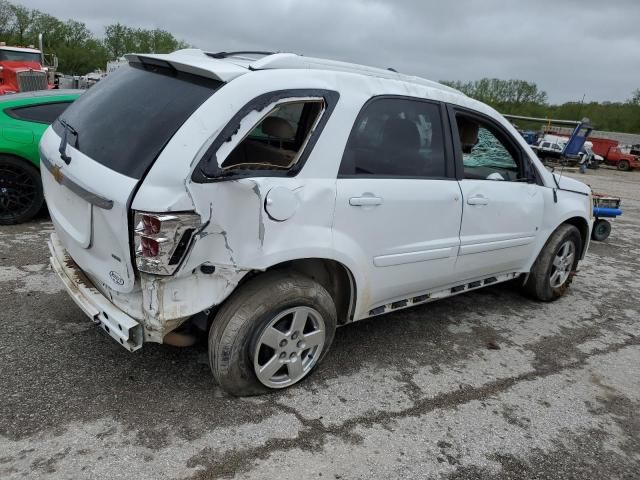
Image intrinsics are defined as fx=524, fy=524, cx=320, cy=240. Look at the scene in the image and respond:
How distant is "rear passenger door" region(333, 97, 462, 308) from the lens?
295 cm

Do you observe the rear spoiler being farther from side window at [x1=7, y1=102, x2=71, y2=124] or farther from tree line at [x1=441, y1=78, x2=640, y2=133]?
tree line at [x1=441, y1=78, x2=640, y2=133]

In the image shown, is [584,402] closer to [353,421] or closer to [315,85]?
[353,421]

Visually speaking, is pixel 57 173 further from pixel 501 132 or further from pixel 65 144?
pixel 501 132

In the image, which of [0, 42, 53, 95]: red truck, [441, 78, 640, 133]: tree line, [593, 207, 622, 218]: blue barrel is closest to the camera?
[593, 207, 622, 218]: blue barrel

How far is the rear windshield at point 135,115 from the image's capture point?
251 centimetres

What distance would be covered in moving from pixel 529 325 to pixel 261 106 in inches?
120

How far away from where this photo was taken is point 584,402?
329 centimetres

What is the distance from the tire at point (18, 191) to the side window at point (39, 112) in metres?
0.51

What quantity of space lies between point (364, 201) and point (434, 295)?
46.0 inches

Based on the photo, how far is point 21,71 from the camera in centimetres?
1582

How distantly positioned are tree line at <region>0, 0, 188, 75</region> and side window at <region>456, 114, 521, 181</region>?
69.2 metres

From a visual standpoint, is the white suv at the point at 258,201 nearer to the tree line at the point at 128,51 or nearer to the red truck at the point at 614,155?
the red truck at the point at 614,155

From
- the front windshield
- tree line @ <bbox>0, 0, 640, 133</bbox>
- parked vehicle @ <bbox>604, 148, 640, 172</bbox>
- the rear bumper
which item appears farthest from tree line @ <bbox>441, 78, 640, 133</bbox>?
the rear bumper

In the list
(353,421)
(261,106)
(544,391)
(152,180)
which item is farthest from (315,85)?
(544,391)
